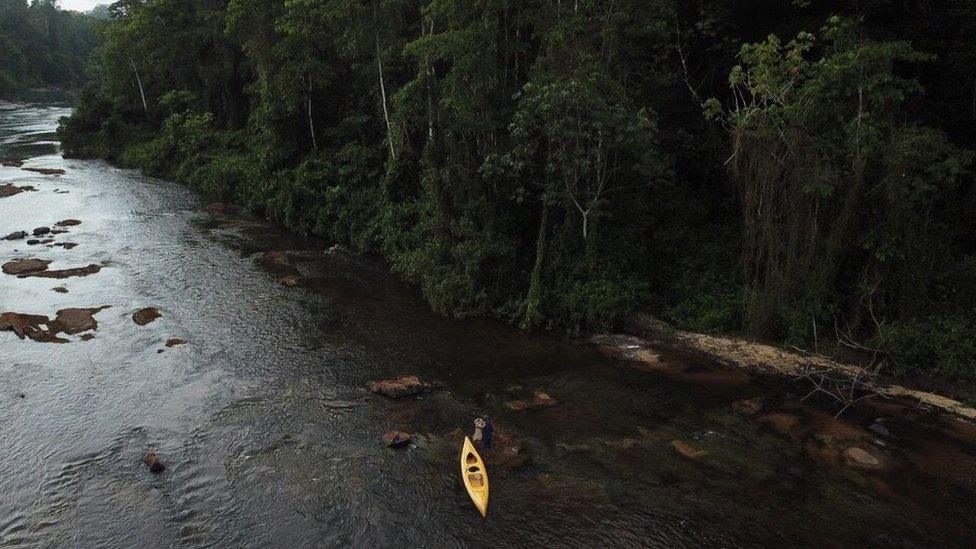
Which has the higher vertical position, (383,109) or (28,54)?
(28,54)

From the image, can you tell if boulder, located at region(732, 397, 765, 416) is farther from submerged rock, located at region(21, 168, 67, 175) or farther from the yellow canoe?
submerged rock, located at region(21, 168, 67, 175)

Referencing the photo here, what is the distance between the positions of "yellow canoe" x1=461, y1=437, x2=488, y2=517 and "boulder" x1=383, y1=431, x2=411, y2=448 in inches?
48.8

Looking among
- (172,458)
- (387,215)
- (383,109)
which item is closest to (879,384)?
(172,458)

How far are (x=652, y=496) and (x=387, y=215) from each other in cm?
1499

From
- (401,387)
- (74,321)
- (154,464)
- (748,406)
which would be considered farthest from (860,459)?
(74,321)

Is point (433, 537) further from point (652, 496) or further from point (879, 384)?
point (879, 384)

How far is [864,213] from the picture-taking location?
13109 millimetres

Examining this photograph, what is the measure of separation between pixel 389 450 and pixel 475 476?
1940 mm

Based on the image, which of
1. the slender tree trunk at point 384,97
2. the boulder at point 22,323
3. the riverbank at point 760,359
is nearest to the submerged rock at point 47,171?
the boulder at point 22,323

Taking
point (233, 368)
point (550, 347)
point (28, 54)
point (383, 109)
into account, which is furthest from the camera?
point (28, 54)

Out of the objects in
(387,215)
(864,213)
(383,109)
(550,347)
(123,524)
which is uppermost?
(383,109)

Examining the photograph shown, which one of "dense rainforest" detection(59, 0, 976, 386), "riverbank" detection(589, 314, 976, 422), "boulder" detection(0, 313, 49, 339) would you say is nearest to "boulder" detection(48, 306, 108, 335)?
"boulder" detection(0, 313, 49, 339)

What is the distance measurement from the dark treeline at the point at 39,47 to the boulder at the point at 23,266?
76.7 meters

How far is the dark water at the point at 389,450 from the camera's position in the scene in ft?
30.4
